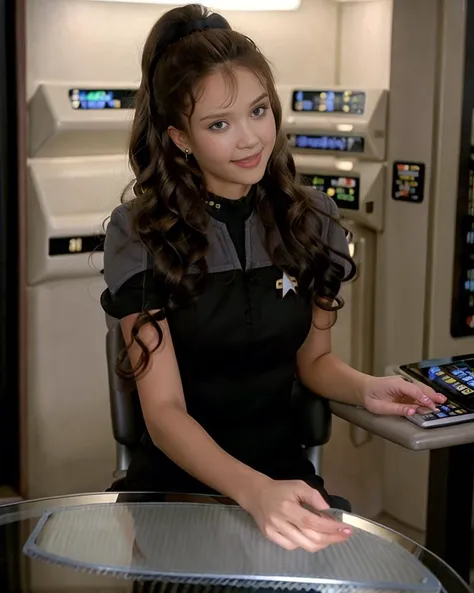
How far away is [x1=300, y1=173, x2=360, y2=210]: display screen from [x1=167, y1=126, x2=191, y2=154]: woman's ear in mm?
1073

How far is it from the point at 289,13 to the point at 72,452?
1487 mm

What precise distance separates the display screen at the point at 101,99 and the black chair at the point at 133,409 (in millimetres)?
834

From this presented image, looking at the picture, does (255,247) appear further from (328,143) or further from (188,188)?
(328,143)

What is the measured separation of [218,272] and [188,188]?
0.57ft

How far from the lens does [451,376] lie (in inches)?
76.2

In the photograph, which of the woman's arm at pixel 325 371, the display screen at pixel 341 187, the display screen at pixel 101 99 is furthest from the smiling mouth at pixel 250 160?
the display screen at pixel 341 187

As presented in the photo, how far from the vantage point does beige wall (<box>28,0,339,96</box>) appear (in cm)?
257

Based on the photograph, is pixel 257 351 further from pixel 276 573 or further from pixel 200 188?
pixel 276 573

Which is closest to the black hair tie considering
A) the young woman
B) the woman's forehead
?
the young woman

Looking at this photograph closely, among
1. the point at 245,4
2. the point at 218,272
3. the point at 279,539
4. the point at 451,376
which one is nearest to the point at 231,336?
the point at 218,272

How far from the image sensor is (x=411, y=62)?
278 centimetres

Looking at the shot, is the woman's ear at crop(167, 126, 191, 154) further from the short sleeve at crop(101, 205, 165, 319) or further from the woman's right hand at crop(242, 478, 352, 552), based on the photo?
the woman's right hand at crop(242, 478, 352, 552)

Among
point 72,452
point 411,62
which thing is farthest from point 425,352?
point 72,452

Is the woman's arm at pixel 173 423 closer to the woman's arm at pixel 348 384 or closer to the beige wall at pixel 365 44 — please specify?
the woman's arm at pixel 348 384
